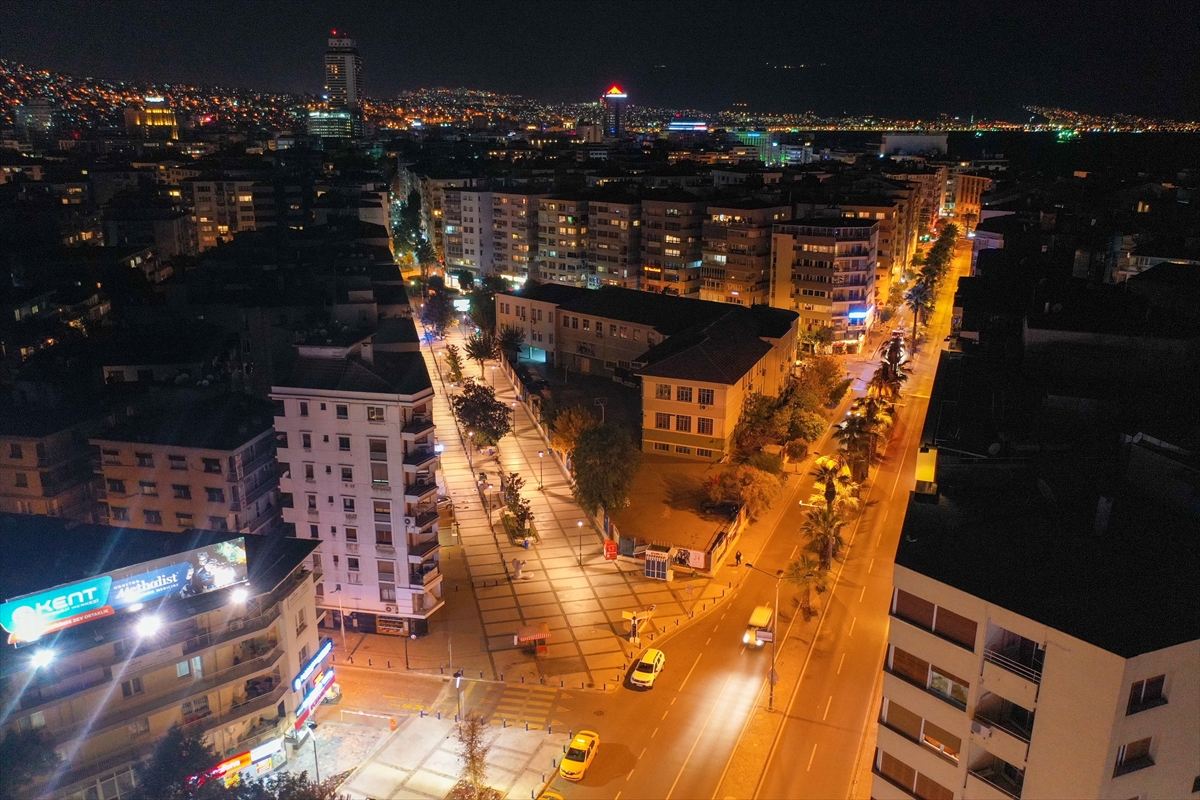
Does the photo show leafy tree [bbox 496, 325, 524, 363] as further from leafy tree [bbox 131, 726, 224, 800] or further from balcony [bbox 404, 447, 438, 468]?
leafy tree [bbox 131, 726, 224, 800]

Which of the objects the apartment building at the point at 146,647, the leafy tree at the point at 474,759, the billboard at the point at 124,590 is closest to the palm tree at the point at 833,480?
the leafy tree at the point at 474,759

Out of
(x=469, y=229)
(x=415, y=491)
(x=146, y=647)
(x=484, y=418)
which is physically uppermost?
(x=469, y=229)

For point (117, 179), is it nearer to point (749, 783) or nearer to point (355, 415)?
point (355, 415)

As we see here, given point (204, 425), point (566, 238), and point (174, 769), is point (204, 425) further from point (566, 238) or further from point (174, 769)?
point (566, 238)

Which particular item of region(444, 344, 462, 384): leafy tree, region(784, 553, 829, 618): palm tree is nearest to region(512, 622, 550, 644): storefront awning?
region(784, 553, 829, 618): palm tree

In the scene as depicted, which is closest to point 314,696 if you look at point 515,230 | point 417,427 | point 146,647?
point 146,647

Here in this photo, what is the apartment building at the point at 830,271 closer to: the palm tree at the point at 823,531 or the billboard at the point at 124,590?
the palm tree at the point at 823,531

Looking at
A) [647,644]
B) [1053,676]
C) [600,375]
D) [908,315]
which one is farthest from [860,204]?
[1053,676]
